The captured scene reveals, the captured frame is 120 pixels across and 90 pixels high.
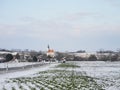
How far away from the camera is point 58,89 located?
21.8m

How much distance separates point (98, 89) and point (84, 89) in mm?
903

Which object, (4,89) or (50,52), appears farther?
(50,52)

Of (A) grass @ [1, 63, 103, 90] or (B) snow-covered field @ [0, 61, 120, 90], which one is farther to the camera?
(B) snow-covered field @ [0, 61, 120, 90]

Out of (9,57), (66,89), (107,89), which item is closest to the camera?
(66,89)

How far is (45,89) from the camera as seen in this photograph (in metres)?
22.1

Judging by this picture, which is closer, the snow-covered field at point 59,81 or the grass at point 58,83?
the grass at point 58,83

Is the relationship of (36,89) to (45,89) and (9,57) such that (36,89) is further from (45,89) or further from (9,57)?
(9,57)

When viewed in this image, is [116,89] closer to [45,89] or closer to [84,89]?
[84,89]

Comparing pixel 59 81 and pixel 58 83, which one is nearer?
pixel 58 83

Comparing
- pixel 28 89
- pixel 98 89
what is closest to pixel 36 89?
pixel 28 89

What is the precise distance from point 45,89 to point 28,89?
3.48ft

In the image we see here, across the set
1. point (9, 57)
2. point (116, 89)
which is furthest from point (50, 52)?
point (116, 89)

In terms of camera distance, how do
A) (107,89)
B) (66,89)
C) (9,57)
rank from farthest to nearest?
1. (9,57)
2. (107,89)
3. (66,89)

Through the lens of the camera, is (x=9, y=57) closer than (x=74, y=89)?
No
